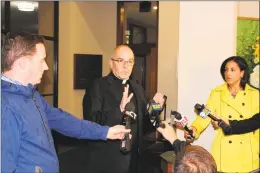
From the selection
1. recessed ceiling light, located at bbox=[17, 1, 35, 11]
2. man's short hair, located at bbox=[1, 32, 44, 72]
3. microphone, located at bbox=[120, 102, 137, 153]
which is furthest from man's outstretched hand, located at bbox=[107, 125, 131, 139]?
recessed ceiling light, located at bbox=[17, 1, 35, 11]

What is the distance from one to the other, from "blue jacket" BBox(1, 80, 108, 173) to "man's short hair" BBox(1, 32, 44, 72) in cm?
11

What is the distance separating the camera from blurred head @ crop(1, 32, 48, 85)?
140 cm

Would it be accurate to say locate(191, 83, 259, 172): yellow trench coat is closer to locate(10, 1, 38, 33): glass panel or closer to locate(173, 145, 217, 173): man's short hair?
locate(173, 145, 217, 173): man's short hair

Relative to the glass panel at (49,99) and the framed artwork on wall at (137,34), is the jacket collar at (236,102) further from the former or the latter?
the framed artwork on wall at (137,34)

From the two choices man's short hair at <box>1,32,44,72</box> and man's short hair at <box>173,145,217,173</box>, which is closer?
man's short hair at <box>173,145,217,173</box>

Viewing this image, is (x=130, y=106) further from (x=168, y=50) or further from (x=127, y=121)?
(x=168, y=50)

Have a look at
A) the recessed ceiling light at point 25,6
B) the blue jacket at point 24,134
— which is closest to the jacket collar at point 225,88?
the blue jacket at point 24,134

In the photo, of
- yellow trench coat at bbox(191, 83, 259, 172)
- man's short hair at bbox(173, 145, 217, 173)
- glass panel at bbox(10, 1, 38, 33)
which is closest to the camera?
man's short hair at bbox(173, 145, 217, 173)

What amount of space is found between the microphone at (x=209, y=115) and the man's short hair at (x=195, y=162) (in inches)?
35.8

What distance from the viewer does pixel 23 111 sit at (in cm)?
136

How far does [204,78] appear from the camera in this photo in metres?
2.39

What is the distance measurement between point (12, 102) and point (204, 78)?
4.91 ft

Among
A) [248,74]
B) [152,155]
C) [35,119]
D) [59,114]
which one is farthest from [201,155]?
[152,155]

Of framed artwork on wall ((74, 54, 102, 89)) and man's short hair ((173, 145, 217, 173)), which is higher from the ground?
framed artwork on wall ((74, 54, 102, 89))
